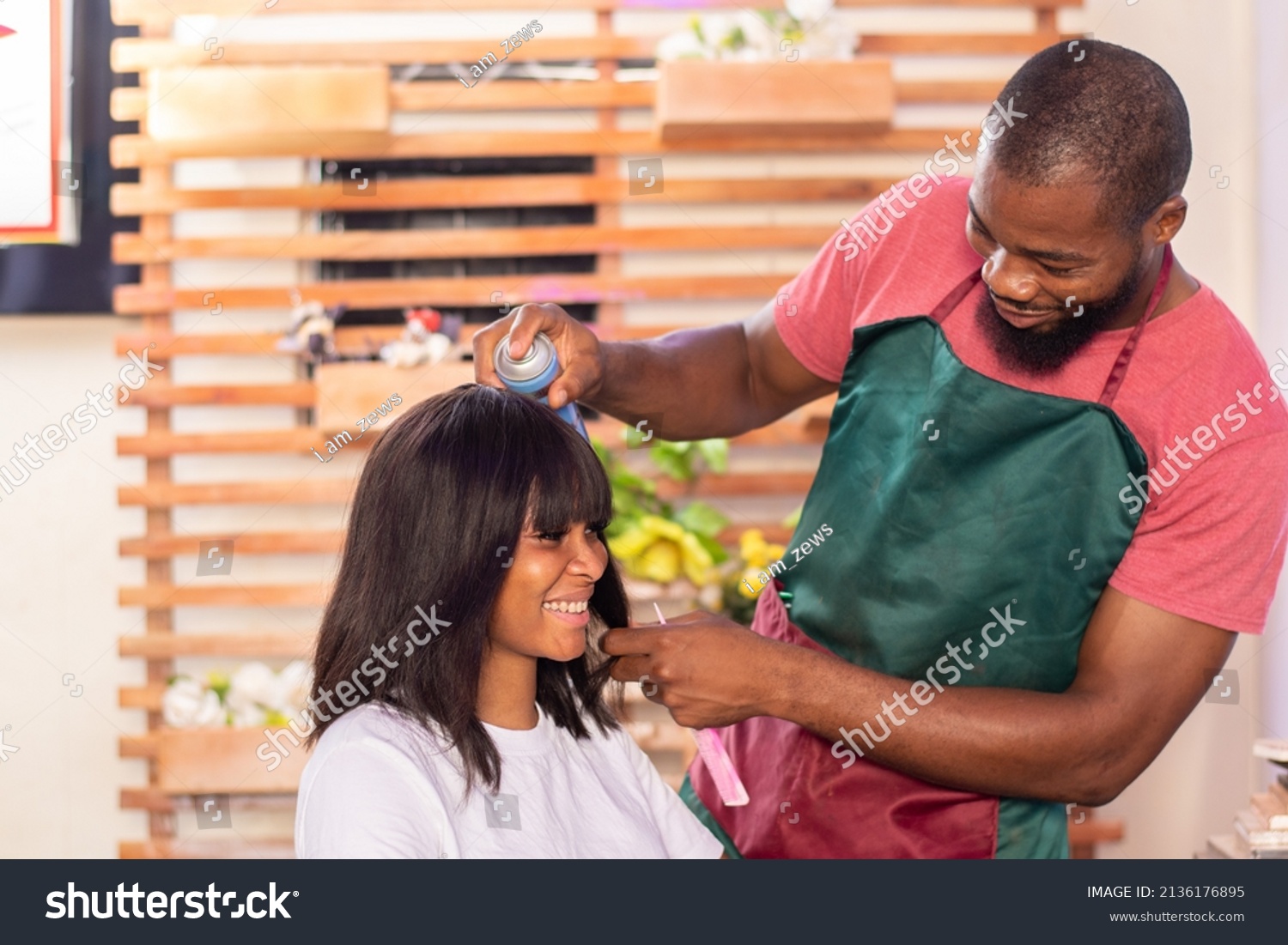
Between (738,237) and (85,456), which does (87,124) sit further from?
(738,237)

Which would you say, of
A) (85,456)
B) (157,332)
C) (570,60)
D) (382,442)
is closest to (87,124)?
(157,332)

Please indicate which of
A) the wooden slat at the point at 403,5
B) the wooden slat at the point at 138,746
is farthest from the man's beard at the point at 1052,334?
the wooden slat at the point at 138,746

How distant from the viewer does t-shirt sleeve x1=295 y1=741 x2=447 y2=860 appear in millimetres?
1294

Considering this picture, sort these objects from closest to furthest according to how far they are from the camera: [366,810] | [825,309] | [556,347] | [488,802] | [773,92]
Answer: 1. [366,810]
2. [488,802]
3. [556,347]
4. [825,309]
5. [773,92]

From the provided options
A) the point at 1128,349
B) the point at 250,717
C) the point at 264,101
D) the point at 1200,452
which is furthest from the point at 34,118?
the point at 1200,452

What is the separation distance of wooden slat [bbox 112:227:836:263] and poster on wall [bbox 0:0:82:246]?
206 mm

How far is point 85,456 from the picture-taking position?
11.5 ft

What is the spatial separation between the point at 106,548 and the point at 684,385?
220cm

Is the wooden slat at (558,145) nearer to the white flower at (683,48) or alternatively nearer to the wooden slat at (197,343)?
the white flower at (683,48)

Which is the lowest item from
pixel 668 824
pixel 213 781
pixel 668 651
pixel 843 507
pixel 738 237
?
pixel 213 781

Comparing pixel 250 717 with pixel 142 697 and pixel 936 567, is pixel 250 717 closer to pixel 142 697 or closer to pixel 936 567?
pixel 142 697

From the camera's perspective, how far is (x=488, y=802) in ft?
4.82

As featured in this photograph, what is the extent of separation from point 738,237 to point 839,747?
1.97 meters

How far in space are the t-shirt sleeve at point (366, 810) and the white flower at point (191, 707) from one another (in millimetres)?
1980
